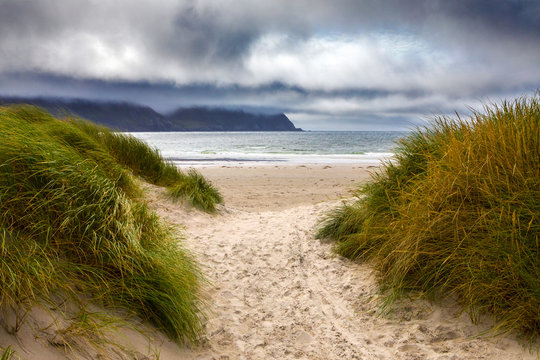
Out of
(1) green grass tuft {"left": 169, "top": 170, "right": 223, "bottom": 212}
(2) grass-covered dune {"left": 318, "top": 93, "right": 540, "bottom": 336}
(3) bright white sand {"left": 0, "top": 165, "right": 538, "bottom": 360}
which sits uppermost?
(2) grass-covered dune {"left": 318, "top": 93, "right": 540, "bottom": 336}

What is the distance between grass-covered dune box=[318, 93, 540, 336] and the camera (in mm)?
2555

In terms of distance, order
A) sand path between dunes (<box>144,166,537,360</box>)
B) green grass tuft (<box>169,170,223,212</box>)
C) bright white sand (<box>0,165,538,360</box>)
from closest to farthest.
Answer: bright white sand (<box>0,165,538,360</box>), sand path between dunes (<box>144,166,537,360</box>), green grass tuft (<box>169,170,223,212</box>)

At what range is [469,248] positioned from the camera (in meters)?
2.81

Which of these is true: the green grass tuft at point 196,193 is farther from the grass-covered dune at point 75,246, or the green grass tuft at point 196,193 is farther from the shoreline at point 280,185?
the grass-covered dune at point 75,246

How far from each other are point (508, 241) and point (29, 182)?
3.60 meters

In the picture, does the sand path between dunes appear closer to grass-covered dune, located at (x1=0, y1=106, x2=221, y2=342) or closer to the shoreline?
grass-covered dune, located at (x1=0, y1=106, x2=221, y2=342)

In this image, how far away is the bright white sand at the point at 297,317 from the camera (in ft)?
8.16

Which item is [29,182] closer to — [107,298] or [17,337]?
[107,298]

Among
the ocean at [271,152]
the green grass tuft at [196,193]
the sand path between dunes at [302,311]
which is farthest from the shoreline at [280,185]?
the sand path between dunes at [302,311]

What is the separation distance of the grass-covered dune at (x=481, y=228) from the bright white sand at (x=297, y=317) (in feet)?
0.68

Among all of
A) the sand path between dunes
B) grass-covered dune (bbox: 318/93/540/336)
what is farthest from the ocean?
the sand path between dunes

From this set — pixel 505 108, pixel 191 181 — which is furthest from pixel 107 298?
pixel 191 181

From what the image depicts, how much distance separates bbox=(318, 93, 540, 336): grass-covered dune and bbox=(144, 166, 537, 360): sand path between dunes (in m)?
0.21

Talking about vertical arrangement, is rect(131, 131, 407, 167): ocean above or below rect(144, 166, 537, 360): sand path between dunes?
above
